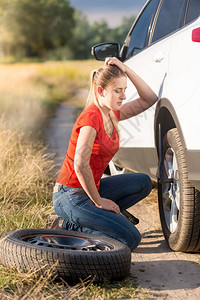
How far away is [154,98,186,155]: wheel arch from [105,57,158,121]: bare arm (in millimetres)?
123

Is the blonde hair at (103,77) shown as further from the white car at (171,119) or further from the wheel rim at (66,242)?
the wheel rim at (66,242)

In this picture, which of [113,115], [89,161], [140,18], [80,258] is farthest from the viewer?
[140,18]

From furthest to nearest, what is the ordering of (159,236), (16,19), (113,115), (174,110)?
(16,19) → (159,236) → (113,115) → (174,110)

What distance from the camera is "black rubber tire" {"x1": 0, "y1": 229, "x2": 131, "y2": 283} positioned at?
291 cm

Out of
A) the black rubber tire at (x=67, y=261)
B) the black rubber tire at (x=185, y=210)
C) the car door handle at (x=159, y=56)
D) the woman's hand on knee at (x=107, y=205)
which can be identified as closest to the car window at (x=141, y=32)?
the car door handle at (x=159, y=56)

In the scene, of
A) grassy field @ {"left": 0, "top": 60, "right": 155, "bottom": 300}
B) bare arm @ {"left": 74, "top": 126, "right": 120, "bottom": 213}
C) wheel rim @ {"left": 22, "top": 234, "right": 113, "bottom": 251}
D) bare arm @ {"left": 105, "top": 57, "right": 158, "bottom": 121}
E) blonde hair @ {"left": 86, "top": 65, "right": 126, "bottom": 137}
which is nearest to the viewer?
grassy field @ {"left": 0, "top": 60, "right": 155, "bottom": 300}

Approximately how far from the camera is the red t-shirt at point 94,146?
3.49 meters

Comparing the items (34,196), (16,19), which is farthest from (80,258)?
(16,19)

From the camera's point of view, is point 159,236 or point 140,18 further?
point 140,18

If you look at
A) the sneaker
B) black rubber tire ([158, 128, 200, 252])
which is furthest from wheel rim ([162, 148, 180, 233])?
the sneaker

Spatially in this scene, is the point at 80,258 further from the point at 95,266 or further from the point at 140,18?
the point at 140,18

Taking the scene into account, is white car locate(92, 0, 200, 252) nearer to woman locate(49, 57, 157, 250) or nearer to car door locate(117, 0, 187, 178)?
car door locate(117, 0, 187, 178)

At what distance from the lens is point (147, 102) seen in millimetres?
3832

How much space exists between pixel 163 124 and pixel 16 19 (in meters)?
66.3
